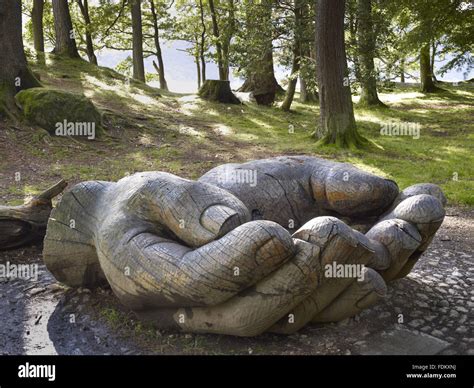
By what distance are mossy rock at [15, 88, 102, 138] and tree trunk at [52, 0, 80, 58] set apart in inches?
322

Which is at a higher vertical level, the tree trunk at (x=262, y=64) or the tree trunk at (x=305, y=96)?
the tree trunk at (x=262, y=64)

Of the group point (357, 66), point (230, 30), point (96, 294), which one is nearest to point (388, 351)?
point (96, 294)

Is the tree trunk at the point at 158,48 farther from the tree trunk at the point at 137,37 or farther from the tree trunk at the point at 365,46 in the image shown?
the tree trunk at the point at 365,46

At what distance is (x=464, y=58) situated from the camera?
57.5 ft

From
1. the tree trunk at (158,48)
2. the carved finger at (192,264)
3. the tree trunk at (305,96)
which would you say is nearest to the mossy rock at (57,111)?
the carved finger at (192,264)

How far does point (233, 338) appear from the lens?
11.4ft

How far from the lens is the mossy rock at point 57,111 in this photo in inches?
460

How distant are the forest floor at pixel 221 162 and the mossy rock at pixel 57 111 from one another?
0.30 m

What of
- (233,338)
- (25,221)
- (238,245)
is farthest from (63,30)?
(238,245)

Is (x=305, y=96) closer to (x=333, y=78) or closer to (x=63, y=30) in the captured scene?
(x=63, y=30)

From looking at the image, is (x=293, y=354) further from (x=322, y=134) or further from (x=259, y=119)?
(x=259, y=119)

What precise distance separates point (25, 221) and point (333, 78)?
8.38 metres

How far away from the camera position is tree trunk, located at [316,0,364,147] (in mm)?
11812

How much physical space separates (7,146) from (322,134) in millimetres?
6872
